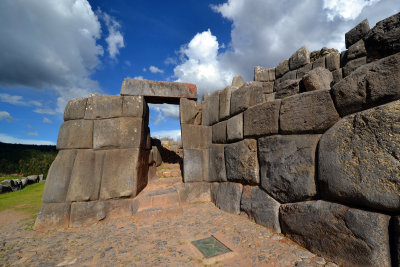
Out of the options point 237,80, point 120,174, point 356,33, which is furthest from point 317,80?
point 120,174

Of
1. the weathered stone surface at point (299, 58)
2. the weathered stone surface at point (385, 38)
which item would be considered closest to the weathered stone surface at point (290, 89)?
the weathered stone surface at point (385, 38)

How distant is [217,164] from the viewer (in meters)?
4.62

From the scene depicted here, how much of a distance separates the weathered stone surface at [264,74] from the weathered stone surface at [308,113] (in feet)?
13.5

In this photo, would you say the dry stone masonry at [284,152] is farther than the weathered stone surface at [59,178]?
No

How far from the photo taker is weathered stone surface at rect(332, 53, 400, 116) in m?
1.77

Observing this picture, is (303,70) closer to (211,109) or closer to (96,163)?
(211,109)

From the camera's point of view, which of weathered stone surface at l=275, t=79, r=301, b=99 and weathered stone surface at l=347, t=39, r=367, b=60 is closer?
weathered stone surface at l=275, t=79, r=301, b=99

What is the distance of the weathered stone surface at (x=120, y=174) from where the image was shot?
409 centimetres

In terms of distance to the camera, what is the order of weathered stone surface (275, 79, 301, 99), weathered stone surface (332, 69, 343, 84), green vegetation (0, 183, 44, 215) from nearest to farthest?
weathered stone surface (275, 79, 301, 99) < weathered stone surface (332, 69, 343, 84) < green vegetation (0, 183, 44, 215)

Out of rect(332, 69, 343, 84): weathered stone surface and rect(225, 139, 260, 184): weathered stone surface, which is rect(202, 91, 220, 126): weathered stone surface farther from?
rect(332, 69, 343, 84): weathered stone surface

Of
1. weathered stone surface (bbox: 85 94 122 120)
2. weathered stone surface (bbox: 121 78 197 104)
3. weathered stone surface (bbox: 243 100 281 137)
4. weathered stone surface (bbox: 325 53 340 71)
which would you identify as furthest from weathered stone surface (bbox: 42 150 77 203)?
weathered stone surface (bbox: 325 53 340 71)

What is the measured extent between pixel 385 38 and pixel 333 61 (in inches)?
141

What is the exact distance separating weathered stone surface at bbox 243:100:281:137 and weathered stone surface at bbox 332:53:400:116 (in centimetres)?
91

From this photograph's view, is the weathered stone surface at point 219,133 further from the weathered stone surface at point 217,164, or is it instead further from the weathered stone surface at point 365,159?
the weathered stone surface at point 365,159
